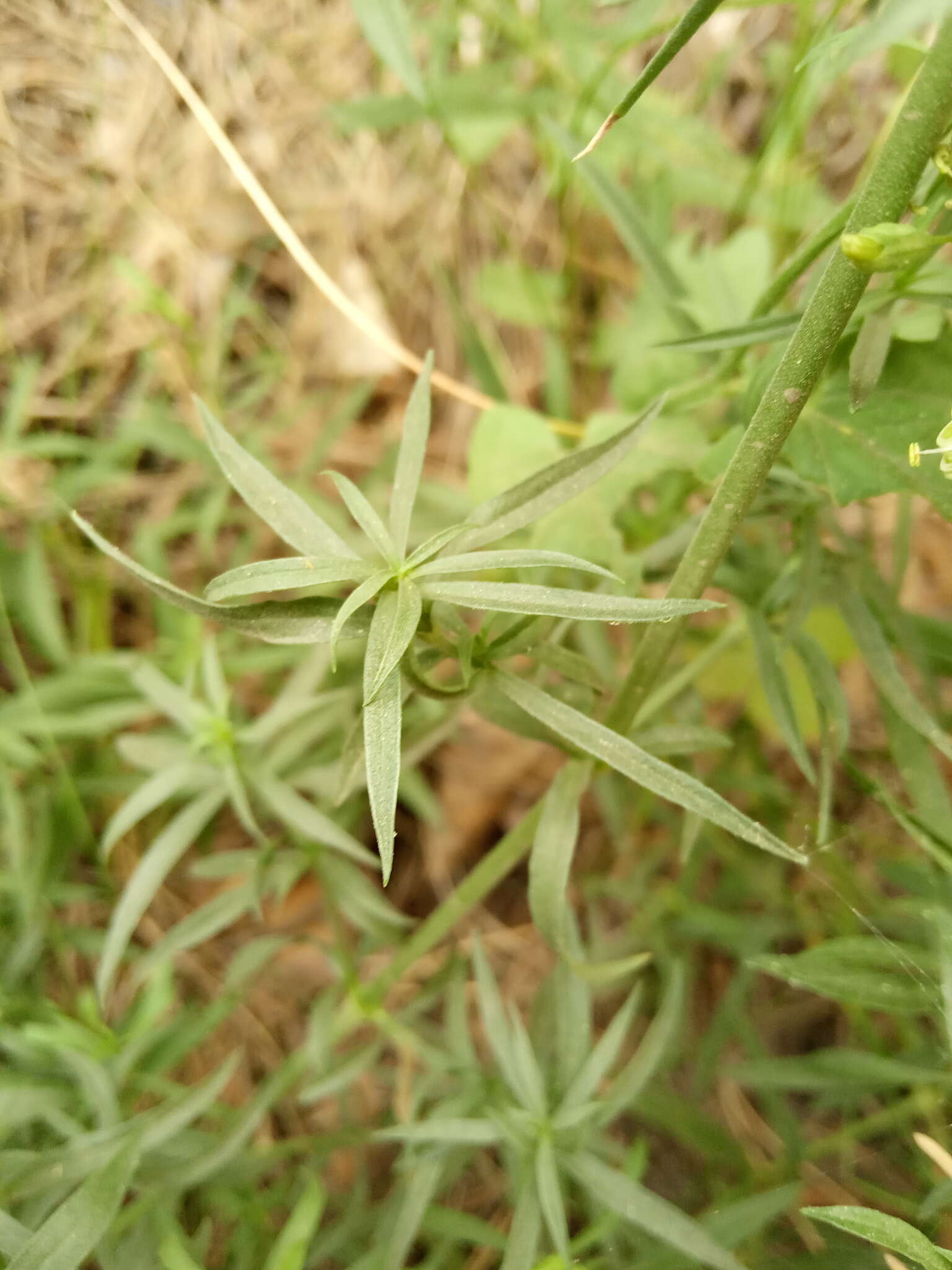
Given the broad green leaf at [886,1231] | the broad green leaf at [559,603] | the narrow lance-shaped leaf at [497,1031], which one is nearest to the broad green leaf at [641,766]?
the broad green leaf at [559,603]

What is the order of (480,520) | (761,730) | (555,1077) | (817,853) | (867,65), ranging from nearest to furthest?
(480,520) < (555,1077) < (817,853) < (761,730) < (867,65)

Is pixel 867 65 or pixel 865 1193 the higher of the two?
pixel 867 65

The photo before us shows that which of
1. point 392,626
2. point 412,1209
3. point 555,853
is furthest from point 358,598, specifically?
point 412,1209

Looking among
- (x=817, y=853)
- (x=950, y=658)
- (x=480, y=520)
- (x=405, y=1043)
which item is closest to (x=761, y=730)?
(x=817, y=853)

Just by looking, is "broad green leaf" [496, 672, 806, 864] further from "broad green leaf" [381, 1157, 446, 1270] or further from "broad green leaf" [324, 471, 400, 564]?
"broad green leaf" [381, 1157, 446, 1270]

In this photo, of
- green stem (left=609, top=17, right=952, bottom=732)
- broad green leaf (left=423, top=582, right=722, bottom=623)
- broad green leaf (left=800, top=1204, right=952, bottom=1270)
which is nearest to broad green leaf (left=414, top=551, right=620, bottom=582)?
broad green leaf (left=423, top=582, right=722, bottom=623)

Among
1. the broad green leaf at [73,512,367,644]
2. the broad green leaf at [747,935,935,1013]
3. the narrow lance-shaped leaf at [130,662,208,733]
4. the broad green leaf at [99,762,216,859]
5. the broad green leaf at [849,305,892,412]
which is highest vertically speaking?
the broad green leaf at [849,305,892,412]

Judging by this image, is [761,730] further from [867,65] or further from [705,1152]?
[867,65]
